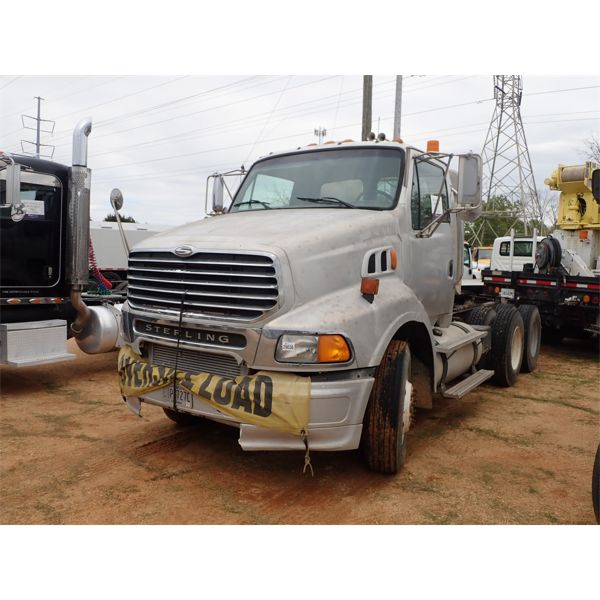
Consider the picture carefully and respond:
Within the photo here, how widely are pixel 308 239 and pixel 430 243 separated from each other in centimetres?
189

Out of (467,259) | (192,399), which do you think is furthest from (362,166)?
(467,259)

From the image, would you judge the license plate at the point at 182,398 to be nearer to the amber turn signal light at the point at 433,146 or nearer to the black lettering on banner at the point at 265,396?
the black lettering on banner at the point at 265,396

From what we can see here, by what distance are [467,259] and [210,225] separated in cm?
1003

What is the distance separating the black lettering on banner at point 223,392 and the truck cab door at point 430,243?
6.39 feet

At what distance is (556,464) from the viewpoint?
4914mm

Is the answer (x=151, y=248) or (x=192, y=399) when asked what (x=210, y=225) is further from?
(x=192, y=399)

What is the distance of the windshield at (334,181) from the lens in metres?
4.94

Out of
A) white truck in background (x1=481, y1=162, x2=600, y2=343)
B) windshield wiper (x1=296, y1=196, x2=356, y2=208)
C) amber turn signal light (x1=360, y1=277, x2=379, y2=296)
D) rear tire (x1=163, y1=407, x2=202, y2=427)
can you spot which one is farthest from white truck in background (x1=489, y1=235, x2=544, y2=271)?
amber turn signal light (x1=360, y1=277, x2=379, y2=296)

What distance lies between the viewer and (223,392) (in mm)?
3842

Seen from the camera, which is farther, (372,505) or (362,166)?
(362,166)

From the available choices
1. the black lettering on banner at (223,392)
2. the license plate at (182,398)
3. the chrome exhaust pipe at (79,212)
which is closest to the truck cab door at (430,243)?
the black lettering on banner at (223,392)

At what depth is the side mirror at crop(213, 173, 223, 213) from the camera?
243 inches

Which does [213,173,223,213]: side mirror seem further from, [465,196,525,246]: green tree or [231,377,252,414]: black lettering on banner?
[465,196,525,246]: green tree

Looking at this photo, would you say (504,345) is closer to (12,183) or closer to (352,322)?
(352,322)
